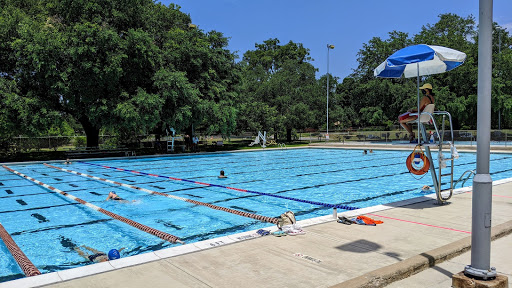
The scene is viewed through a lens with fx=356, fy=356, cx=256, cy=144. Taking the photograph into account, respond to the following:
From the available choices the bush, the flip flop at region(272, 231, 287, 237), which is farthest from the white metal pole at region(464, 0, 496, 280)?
the bush

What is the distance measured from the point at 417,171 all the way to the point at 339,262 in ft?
14.6

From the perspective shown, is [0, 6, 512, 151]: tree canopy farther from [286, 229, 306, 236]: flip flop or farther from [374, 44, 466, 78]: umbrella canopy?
[286, 229, 306, 236]: flip flop

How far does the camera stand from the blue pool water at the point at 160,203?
6.86 meters

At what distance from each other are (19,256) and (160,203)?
4524 mm

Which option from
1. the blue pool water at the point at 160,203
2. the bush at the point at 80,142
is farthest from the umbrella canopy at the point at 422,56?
the bush at the point at 80,142

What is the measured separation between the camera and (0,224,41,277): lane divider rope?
5.10m

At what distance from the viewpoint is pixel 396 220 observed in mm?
6551

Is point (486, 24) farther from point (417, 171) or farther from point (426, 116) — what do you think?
point (417, 171)

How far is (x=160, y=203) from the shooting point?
33.9 ft

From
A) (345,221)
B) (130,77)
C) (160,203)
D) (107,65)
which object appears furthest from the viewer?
(130,77)

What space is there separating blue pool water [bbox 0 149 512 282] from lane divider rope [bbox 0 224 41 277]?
0.32 ft

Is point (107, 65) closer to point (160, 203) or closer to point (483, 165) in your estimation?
point (160, 203)

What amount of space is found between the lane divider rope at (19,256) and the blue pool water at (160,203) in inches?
3.8

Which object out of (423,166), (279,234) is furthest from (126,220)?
(423,166)
